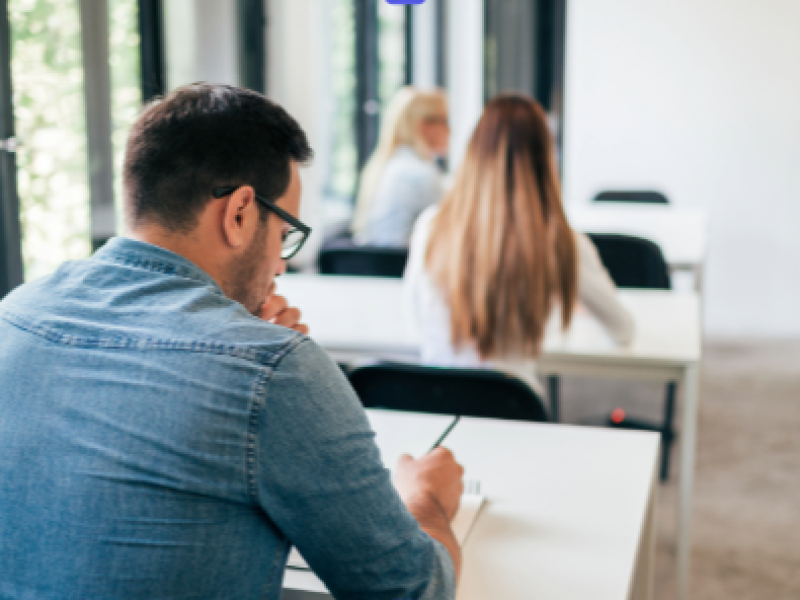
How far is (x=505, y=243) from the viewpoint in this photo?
2.06m

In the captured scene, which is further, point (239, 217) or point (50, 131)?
point (50, 131)

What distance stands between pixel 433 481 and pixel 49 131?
5.36 ft

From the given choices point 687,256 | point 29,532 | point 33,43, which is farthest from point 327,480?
point 687,256

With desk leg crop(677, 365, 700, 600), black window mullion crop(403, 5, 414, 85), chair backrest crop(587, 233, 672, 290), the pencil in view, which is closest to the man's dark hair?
the pencil

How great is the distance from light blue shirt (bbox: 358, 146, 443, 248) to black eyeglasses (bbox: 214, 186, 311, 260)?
3.05 m

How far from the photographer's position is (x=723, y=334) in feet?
17.8

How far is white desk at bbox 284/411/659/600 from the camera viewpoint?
3.62 feet

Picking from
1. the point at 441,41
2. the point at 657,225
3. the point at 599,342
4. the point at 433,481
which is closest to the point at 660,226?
the point at 657,225

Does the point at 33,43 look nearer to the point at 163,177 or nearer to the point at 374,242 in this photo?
the point at 163,177

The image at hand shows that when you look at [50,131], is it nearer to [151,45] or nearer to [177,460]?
[151,45]

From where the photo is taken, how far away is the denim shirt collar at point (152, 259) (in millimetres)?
917

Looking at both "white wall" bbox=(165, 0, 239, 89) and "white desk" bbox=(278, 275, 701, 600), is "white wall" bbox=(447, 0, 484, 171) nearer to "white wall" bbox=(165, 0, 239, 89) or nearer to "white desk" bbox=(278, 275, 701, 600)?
"white wall" bbox=(165, 0, 239, 89)

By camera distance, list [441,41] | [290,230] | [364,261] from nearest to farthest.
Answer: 1. [290,230]
2. [364,261]
3. [441,41]

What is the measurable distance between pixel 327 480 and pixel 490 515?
20.7 inches
